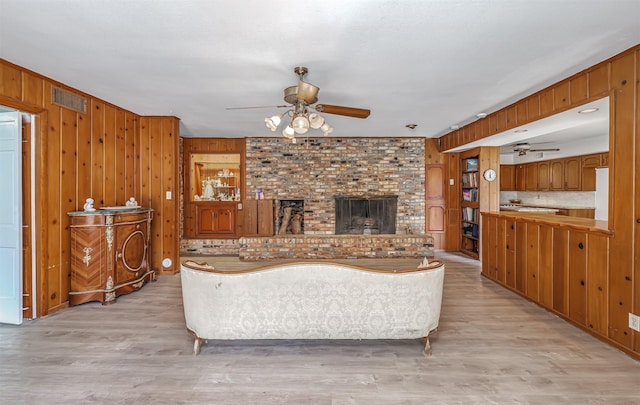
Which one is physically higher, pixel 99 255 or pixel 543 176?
pixel 543 176

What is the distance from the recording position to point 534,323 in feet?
9.82

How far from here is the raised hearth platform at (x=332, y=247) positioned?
226 inches

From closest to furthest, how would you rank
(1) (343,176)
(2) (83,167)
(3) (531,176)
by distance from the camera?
(2) (83,167)
(1) (343,176)
(3) (531,176)

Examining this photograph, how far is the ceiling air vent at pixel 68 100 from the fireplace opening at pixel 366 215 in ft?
14.5

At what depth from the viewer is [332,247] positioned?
5.77m

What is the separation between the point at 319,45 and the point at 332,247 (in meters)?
3.98

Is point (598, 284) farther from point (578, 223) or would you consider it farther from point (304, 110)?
point (304, 110)

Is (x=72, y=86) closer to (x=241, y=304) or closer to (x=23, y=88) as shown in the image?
(x=23, y=88)

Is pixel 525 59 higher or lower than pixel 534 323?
higher

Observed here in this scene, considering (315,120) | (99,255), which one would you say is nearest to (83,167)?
(99,255)

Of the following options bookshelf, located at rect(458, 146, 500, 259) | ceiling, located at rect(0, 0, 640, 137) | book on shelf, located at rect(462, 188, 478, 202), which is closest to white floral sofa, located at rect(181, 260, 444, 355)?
ceiling, located at rect(0, 0, 640, 137)

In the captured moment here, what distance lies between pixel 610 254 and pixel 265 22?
130 inches

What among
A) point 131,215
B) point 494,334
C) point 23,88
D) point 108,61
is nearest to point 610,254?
point 494,334

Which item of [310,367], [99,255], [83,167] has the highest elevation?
[83,167]
